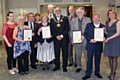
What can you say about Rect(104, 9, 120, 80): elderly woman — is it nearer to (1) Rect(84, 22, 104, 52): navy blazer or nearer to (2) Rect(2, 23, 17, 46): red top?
(1) Rect(84, 22, 104, 52): navy blazer

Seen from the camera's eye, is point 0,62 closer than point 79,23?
No

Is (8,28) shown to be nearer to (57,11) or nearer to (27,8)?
(57,11)

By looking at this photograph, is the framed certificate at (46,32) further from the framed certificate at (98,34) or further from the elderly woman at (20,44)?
the framed certificate at (98,34)

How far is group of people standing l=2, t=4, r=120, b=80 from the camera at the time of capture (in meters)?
3.71

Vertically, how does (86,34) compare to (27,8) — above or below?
below

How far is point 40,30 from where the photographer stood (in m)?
4.38

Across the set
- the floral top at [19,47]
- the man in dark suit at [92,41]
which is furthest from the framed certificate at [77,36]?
the floral top at [19,47]

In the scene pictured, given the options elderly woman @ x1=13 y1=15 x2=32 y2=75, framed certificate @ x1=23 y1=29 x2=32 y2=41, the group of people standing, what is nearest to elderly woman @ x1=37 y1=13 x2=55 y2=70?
the group of people standing

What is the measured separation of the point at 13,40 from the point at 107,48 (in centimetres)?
208

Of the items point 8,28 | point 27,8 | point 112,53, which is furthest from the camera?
point 27,8

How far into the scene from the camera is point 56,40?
14.3 ft

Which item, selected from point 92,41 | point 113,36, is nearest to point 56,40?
point 92,41

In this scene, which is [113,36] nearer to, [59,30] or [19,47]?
[59,30]

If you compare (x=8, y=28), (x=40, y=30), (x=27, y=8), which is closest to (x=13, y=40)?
(x=8, y=28)
